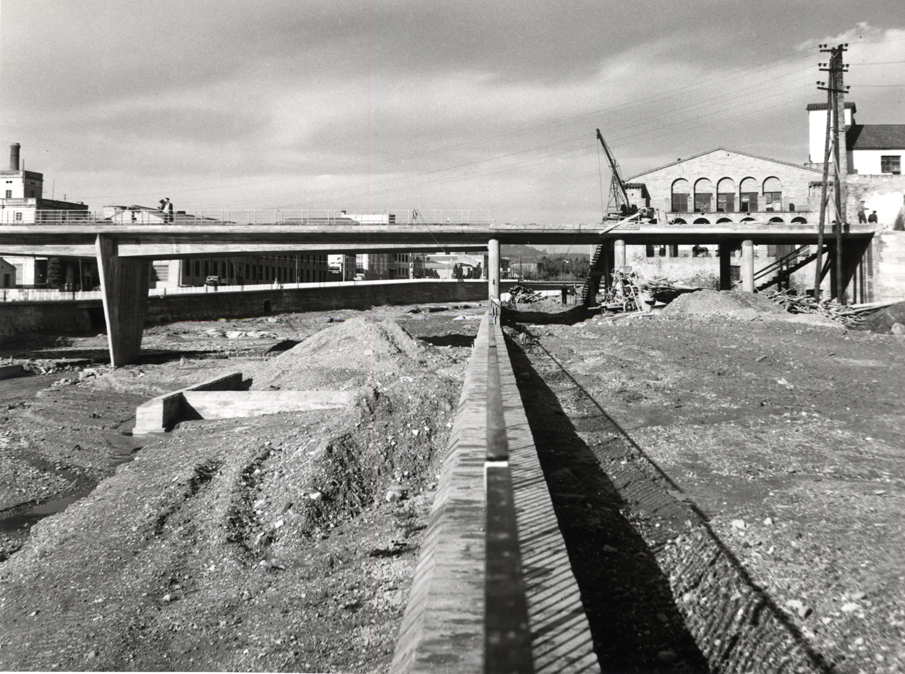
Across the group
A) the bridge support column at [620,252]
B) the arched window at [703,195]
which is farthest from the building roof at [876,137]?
the bridge support column at [620,252]

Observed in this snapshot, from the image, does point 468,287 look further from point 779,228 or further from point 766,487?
point 766,487

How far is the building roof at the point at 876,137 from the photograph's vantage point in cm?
6141

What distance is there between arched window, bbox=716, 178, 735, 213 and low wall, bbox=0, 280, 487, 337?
111ft

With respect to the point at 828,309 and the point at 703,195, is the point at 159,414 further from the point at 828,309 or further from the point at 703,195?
the point at 703,195

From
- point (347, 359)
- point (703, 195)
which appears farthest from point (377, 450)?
point (703, 195)

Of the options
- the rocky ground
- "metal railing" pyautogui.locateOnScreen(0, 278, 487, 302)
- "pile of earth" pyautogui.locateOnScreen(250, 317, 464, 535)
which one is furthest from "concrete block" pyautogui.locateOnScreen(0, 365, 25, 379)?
"pile of earth" pyautogui.locateOnScreen(250, 317, 464, 535)

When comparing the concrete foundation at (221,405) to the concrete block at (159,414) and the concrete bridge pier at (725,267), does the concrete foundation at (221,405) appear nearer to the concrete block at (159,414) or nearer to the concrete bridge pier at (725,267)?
the concrete block at (159,414)

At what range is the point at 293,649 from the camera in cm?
466

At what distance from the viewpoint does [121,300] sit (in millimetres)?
36188

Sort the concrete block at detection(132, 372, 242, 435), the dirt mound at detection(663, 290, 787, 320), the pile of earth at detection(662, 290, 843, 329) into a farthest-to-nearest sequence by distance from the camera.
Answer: the dirt mound at detection(663, 290, 787, 320) → the pile of earth at detection(662, 290, 843, 329) → the concrete block at detection(132, 372, 242, 435)

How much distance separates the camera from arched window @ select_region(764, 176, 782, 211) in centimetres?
6419

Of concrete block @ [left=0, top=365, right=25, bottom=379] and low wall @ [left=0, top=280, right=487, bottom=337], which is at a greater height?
low wall @ [left=0, top=280, right=487, bottom=337]

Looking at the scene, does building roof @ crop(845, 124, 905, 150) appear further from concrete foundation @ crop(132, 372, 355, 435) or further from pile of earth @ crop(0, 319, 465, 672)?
pile of earth @ crop(0, 319, 465, 672)

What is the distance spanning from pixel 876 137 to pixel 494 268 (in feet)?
153
